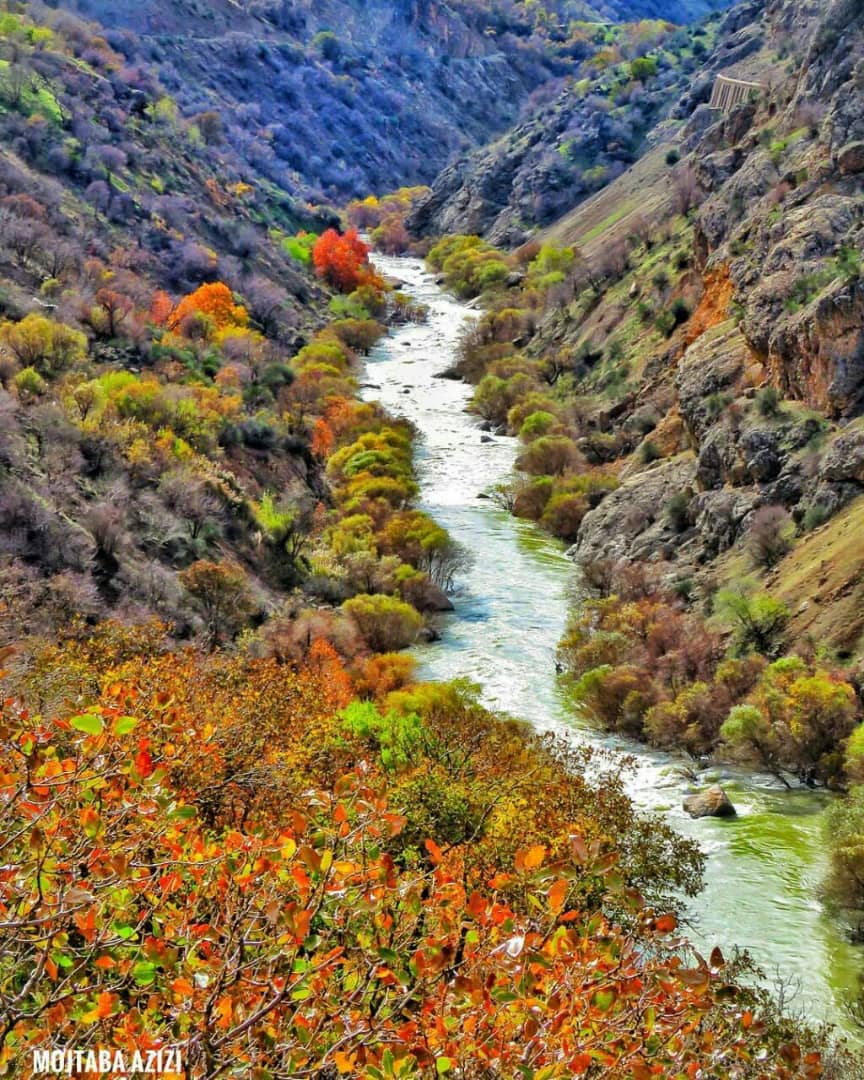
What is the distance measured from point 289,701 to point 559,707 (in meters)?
13.9

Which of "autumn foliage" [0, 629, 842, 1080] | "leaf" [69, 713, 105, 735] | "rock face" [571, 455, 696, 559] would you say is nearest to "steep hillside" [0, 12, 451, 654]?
"rock face" [571, 455, 696, 559]

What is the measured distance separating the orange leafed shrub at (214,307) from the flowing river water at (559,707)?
44.0ft

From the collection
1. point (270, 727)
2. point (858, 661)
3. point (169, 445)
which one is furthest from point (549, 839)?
point (169, 445)

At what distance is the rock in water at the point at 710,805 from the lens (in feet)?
79.7

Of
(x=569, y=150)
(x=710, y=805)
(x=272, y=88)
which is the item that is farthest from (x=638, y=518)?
(x=272, y=88)

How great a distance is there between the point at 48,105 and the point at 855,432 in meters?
78.8

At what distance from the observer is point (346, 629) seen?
127 feet

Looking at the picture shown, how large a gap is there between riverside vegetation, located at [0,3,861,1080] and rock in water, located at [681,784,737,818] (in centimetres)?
233

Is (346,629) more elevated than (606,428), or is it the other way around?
(606,428)

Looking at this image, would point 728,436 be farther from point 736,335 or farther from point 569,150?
point 569,150

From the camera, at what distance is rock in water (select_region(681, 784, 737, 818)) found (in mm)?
24281

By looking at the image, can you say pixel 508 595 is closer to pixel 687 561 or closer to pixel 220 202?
pixel 687 561

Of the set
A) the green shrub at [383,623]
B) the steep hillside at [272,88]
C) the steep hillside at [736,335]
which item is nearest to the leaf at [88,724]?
the steep hillside at [736,335]

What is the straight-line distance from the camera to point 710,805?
79.9ft
